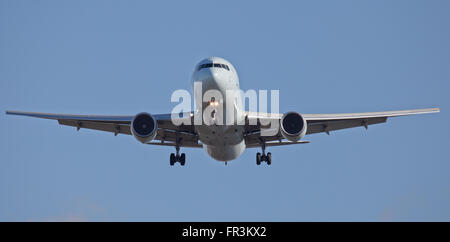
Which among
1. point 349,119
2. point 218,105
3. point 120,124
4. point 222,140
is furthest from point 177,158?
point 349,119

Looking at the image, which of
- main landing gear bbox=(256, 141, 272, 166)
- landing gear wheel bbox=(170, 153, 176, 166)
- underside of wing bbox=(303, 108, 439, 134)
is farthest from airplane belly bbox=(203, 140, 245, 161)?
underside of wing bbox=(303, 108, 439, 134)

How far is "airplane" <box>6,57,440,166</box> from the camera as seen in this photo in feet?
101

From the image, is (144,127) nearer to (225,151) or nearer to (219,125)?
(219,125)

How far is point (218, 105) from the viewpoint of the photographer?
30406mm

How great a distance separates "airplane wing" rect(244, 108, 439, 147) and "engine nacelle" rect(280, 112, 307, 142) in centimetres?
196

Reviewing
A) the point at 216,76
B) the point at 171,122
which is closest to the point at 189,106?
the point at 171,122

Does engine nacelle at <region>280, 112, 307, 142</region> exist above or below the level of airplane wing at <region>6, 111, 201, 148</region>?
below

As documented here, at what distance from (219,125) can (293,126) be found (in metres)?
3.64

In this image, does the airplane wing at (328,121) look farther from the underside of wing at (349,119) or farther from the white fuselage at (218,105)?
the white fuselage at (218,105)

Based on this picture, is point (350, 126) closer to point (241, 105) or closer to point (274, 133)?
point (274, 133)

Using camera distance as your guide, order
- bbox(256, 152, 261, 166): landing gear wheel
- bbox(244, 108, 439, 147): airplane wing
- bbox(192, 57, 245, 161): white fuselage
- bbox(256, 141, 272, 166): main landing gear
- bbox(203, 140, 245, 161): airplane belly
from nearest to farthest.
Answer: bbox(192, 57, 245, 161): white fuselage
bbox(203, 140, 245, 161): airplane belly
bbox(244, 108, 439, 147): airplane wing
bbox(256, 141, 272, 166): main landing gear
bbox(256, 152, 261, 166): landing gear wheel

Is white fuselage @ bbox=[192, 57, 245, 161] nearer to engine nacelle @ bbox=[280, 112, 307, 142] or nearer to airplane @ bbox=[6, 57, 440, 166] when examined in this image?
airplane @ bbox=[6, 57, 440, 166]

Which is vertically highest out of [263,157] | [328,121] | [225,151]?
[328,121]
